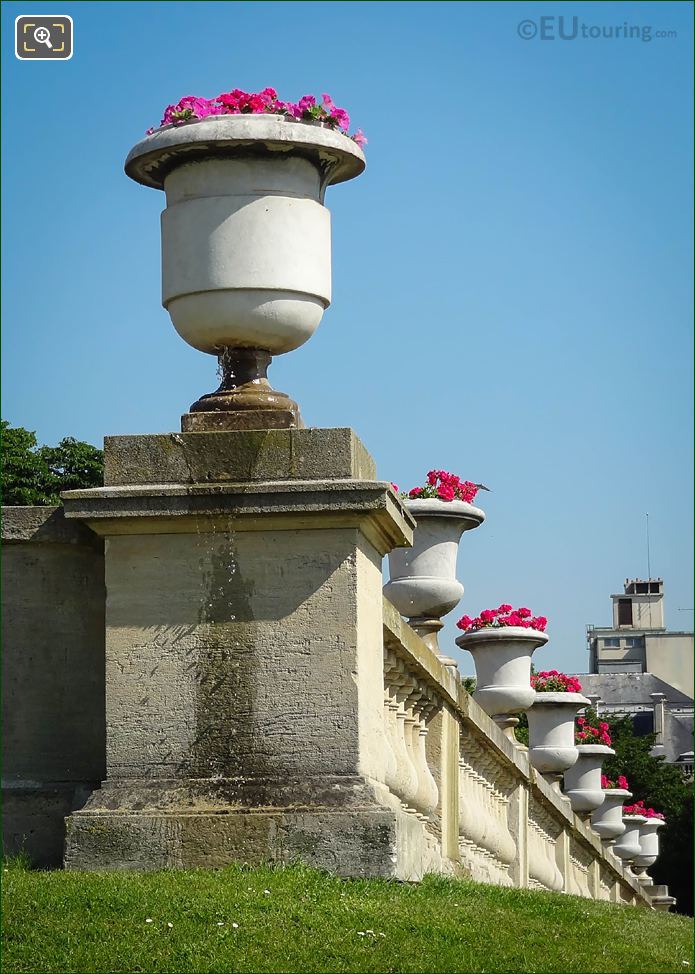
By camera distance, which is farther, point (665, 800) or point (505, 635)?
point (665, 800)

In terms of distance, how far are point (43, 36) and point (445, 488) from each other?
5.76 meters

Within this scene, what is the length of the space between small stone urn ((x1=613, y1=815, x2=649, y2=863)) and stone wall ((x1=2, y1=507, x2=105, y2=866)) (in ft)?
68.9

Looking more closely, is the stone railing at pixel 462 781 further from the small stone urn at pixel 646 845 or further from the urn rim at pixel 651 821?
the small stone urn at pixel 646 845

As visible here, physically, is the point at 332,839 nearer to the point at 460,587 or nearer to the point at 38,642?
the point at 38,642

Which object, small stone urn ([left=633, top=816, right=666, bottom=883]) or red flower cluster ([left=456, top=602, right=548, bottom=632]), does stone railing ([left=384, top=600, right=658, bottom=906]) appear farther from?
small stone urn ([left=633, top=816, right=666, bottom=883])

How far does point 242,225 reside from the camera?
7.26 meters

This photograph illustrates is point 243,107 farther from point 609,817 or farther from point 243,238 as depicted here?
point 609,817

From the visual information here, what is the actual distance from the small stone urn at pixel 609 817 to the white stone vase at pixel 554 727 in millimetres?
5811

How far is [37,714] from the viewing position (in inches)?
299

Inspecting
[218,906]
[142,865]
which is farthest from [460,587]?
[218,906]

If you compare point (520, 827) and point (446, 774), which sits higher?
point (446, 774)

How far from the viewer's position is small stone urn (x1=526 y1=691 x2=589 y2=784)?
18750mm

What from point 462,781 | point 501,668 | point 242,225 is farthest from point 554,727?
point 242,225

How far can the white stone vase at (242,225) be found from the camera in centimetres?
727
